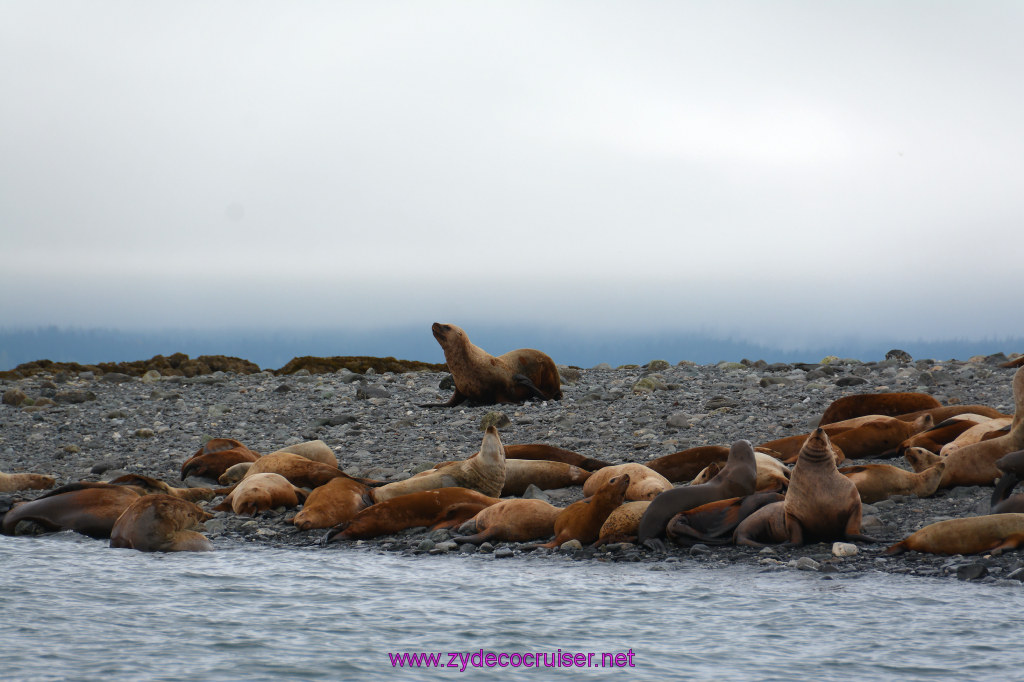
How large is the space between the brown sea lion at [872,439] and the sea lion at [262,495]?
6625 millimetres

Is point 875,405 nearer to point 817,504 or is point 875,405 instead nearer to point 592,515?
point 817,504

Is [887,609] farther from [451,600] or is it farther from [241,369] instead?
[241,369]

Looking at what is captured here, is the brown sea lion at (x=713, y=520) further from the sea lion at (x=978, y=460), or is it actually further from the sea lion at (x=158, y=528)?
the sea lion at (x=158, y=528)

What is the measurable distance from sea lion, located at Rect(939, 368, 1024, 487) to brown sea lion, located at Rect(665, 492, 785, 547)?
2.43 meters

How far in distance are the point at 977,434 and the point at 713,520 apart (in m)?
4.32

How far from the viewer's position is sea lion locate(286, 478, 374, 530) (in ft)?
32.6

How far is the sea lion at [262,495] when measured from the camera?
10773 millimetres

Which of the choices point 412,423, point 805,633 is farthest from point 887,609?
point 412,423

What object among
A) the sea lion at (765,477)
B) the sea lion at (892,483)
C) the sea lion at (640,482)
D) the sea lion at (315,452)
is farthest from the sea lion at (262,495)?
the sea lion at (892,483)

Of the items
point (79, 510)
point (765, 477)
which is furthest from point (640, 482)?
point (79, 510)

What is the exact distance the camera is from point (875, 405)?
1375 cm

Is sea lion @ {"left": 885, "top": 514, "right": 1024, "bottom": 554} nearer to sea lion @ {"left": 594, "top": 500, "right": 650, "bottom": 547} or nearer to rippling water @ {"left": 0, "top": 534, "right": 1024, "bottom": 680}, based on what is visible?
rippling water @ {"left": 0, "top": 534, "right": 1024, "bottom": 680}

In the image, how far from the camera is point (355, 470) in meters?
13.3

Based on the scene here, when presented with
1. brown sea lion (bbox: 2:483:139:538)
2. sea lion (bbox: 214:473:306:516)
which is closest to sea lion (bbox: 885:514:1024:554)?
sea lion (bbox: 214:473:306:516)
